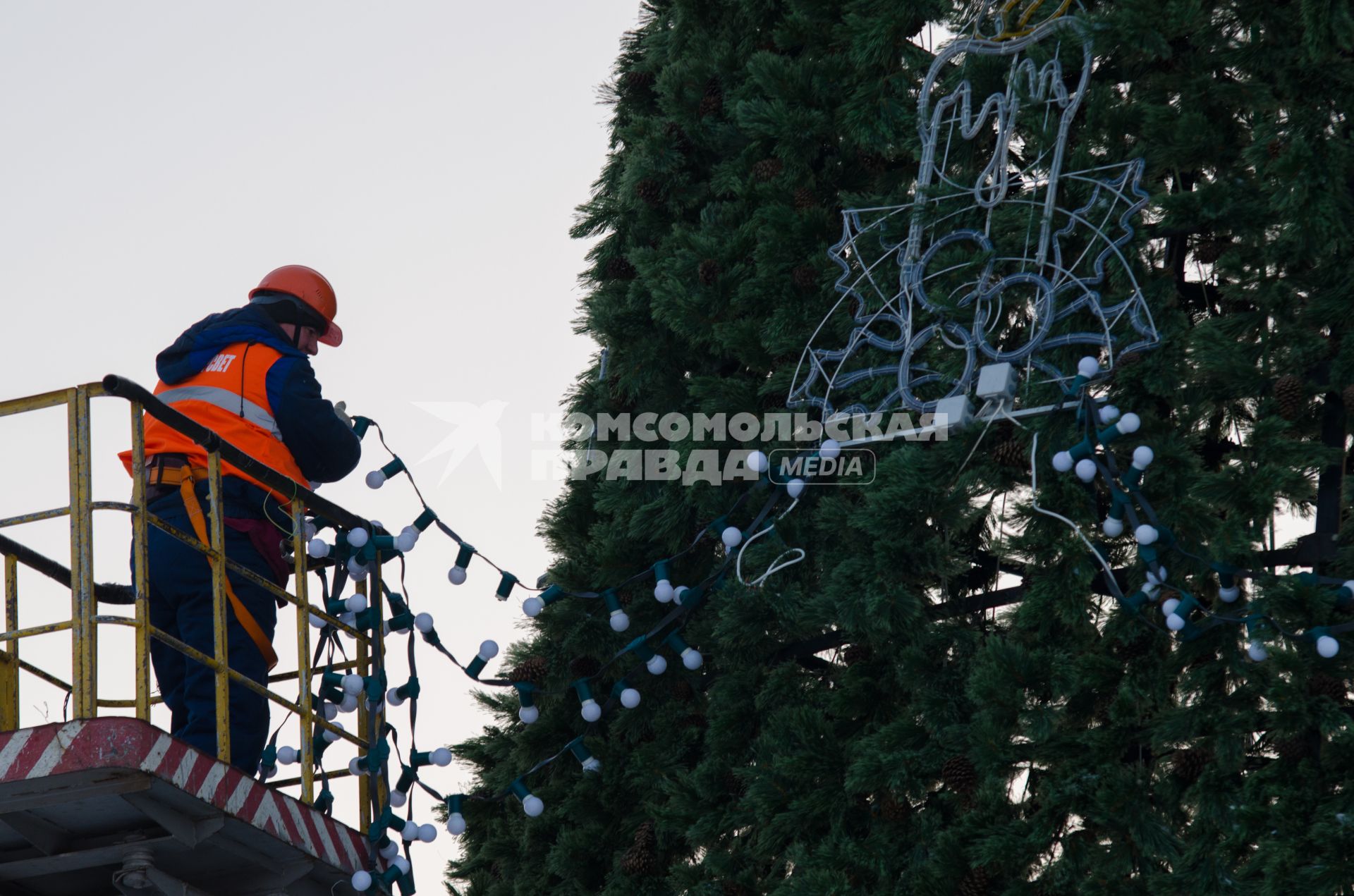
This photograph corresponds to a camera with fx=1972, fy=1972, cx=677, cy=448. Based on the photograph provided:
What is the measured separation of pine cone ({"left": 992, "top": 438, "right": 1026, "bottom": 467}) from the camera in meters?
6.81

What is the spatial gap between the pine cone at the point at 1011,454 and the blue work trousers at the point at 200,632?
8.81ft

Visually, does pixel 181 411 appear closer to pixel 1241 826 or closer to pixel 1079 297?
pixel 1079 297

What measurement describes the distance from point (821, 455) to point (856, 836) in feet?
4.58

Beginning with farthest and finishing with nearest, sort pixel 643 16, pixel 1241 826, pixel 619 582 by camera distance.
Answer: pixel 643 16
pixel 619 582
pixel 1241 826

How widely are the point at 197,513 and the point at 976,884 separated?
297cm

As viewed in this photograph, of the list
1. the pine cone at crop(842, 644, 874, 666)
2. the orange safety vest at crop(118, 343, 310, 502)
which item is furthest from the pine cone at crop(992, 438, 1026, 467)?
the orange safety vest at crop(118, 343, 310, 502)

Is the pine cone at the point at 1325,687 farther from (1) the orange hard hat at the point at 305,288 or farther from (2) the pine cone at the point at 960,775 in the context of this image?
(1) the orange hard hat at the point at 305,288

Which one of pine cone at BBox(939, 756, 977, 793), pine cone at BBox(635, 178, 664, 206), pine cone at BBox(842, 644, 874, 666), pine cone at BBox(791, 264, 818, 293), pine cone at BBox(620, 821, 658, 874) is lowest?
pine cone at BBox(620, 821, 658, 874)

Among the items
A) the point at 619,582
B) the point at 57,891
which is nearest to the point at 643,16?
the point at 619,582

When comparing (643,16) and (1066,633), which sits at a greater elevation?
(643,16)

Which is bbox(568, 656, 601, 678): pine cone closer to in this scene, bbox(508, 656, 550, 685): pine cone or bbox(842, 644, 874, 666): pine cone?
→ bbox(508, 656, 550, 685): pine cone

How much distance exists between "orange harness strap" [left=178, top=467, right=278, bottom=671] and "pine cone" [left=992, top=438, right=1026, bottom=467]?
2.70 metres

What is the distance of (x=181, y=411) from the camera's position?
7371mm

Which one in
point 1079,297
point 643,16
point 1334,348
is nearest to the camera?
point 1334,348
